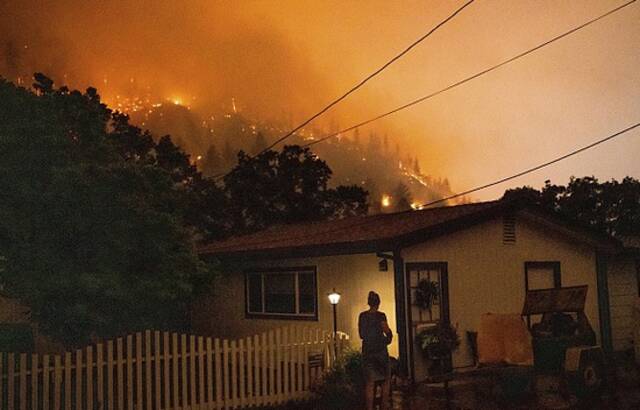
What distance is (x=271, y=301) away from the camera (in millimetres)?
17172

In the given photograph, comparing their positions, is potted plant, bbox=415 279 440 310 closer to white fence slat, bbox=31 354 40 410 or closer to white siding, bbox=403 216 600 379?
white siding, bbox=403 216 600 379

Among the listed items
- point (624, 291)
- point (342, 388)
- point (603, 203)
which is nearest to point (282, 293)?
point (342, 388)

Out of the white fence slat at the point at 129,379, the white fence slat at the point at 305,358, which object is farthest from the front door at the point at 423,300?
the white fence slat at the point at 129,379

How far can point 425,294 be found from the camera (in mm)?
14227

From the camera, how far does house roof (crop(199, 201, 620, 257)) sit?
550 inches

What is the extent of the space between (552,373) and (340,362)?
349 cm

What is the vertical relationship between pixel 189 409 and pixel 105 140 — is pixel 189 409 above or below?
below

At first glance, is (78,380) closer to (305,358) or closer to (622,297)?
(305,358)

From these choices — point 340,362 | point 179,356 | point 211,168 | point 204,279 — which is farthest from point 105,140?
point 211,168

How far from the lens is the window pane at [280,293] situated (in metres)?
16.6

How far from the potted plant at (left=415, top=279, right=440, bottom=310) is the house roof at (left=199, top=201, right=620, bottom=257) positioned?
3.01 ft

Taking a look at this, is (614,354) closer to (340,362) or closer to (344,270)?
(344,270)

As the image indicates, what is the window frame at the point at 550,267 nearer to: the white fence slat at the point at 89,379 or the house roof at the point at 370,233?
the house roof at the point at 370,233

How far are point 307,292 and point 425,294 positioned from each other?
10.3 ft
